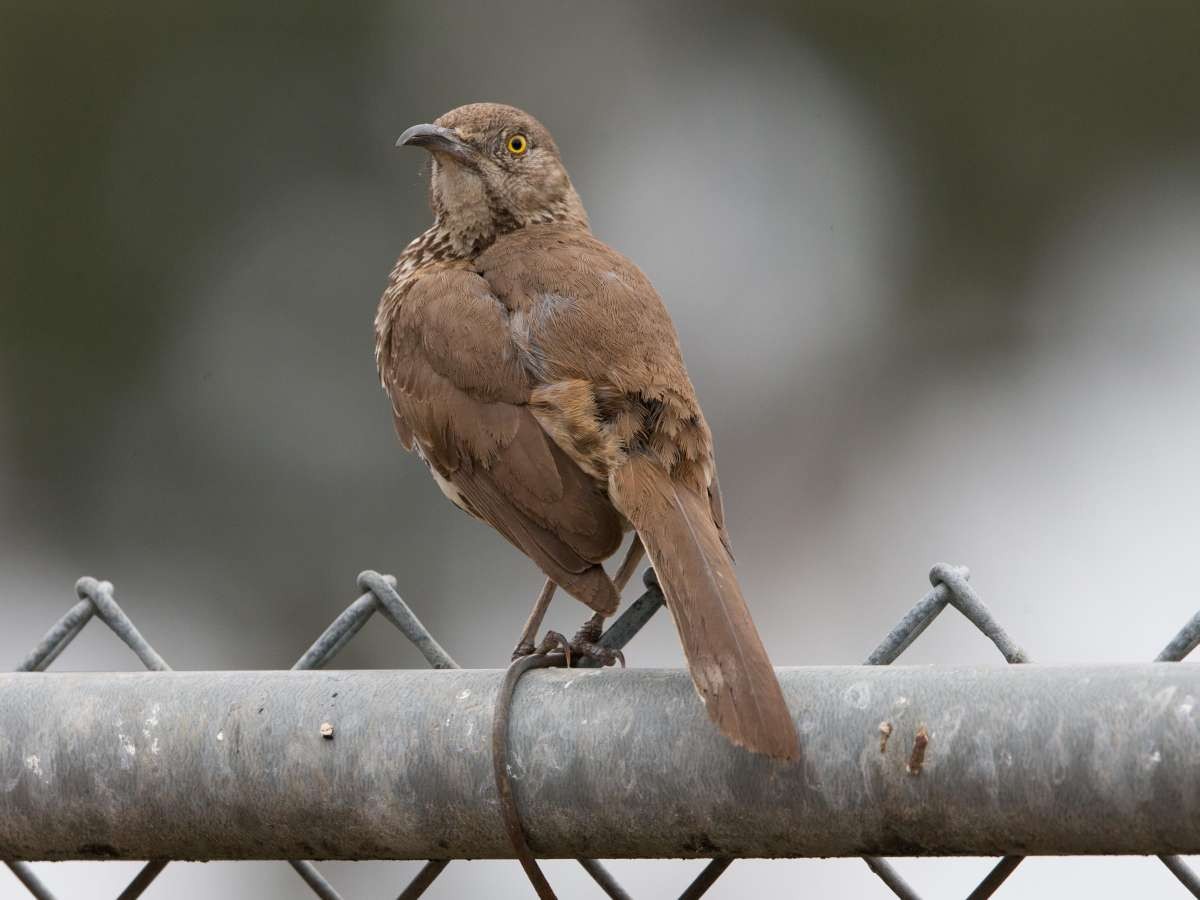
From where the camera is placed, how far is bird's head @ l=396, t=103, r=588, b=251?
4.22 meters

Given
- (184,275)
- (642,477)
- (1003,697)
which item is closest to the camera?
(1003,697)

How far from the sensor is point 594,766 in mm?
2088

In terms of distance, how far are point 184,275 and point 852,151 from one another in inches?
116

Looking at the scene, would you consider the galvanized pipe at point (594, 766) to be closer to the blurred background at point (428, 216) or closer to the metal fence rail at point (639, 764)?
the metal fence rail at point (639, 764)

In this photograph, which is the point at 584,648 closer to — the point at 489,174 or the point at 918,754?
the point at 918,754

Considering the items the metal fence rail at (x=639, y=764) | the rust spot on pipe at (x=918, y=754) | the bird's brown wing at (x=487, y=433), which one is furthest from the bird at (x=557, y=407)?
the rust spot on pipe at (x=918, y=754)

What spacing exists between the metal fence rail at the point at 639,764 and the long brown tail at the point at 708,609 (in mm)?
38

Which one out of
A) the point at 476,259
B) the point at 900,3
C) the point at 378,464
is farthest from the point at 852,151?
the point at 476,259

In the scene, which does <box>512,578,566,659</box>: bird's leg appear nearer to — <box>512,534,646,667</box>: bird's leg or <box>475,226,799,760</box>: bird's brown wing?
<box>512,534,646,667</box>: bird's leg

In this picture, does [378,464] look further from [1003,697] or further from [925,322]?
[1003,697]

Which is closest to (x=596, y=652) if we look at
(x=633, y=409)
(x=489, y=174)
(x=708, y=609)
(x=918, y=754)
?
(x=708, y=609)

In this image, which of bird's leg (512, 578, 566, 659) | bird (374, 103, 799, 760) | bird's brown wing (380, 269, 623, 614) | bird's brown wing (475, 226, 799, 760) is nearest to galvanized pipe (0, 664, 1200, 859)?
bird's brown wing (475, 226, 799, 760)

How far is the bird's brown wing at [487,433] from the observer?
312cm

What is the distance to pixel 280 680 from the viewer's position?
2229mm
